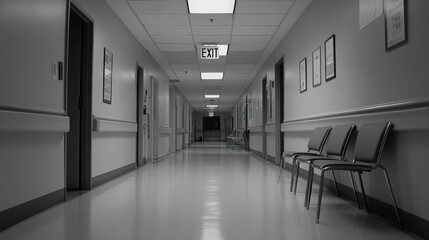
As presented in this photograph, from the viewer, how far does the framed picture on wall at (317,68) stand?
475 cm

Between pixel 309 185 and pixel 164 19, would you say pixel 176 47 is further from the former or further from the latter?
pixel 309 185

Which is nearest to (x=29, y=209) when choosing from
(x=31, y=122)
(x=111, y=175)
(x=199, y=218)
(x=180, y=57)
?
(x=31, y=122)

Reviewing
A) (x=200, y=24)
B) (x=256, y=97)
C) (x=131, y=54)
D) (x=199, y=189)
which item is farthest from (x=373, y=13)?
(x=256, y=97)

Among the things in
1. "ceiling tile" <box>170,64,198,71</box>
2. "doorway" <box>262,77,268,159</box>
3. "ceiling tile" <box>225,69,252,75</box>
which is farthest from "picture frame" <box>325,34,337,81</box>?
"ceiling tile" <box>225,69,252,75</box>

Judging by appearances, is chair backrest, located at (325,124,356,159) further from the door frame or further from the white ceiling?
the door frame

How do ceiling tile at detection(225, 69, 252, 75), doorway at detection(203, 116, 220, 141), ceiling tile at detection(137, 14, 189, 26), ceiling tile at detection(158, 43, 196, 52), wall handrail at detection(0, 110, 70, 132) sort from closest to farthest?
wall handrail at detection(0, 110, 70, 132), ceiling tile at detection(137, 14, 189, 26), ceiling tile at detection(158, 43, 196, 52), ceiling tile at detection(225, 69, 252, 75), doorway at detection(203, 116, 220, 141)

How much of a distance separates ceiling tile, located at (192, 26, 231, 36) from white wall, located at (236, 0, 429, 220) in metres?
1.57

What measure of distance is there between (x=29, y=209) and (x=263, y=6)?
412cm

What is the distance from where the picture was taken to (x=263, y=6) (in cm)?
522

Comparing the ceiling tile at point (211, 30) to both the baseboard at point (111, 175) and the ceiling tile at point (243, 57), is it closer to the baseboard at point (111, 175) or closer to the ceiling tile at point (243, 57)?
the ceiling tile at point (243, 57)

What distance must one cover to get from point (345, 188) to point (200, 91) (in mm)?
12455

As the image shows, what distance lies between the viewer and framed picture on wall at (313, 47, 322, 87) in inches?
187

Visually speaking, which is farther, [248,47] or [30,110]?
[248,47]

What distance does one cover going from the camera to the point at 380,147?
269cm
